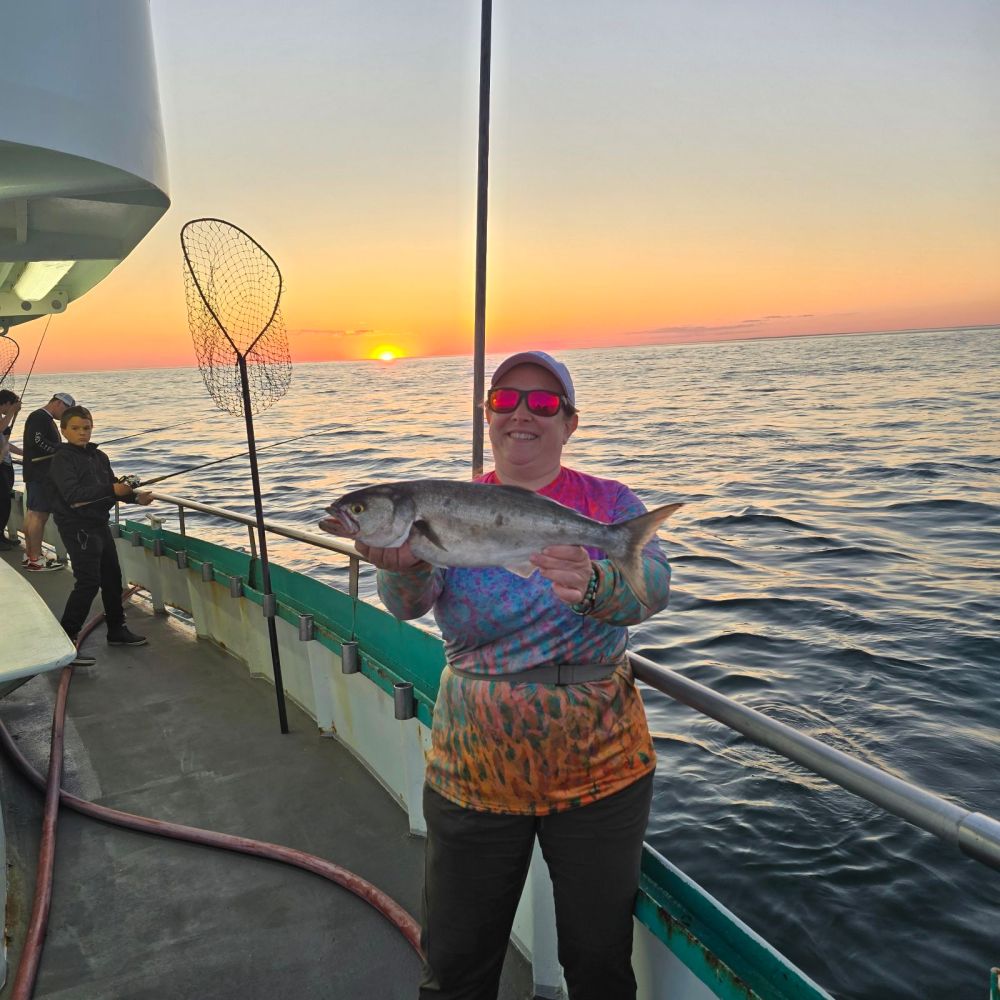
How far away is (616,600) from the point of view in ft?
6.68

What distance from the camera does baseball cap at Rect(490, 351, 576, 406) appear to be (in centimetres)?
233

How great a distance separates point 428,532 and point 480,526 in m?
0.14

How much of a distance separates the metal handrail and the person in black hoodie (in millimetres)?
5724

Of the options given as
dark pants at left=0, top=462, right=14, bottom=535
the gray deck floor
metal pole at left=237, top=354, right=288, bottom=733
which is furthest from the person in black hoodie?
dark pants at left=0, top=462, right=14, bottom=535

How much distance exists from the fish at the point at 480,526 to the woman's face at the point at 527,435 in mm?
174

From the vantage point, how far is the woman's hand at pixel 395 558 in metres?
2.19

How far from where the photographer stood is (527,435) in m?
2.32

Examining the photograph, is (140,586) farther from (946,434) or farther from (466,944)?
(946,434)

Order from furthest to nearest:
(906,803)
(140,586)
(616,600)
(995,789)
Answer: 1. (140,586)
2. (995,789)
3. (616,600)
4. (906,803)

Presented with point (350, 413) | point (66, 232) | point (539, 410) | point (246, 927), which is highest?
point (66, 232)

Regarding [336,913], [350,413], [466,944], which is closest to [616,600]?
[466,944]

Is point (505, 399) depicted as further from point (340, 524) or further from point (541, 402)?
point (340, 524)

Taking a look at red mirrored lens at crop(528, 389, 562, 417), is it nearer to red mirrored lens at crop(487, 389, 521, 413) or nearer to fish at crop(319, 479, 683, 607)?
red mirrored lens at crop(487, 389, 521, 413)

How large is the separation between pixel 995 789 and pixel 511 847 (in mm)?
5608
